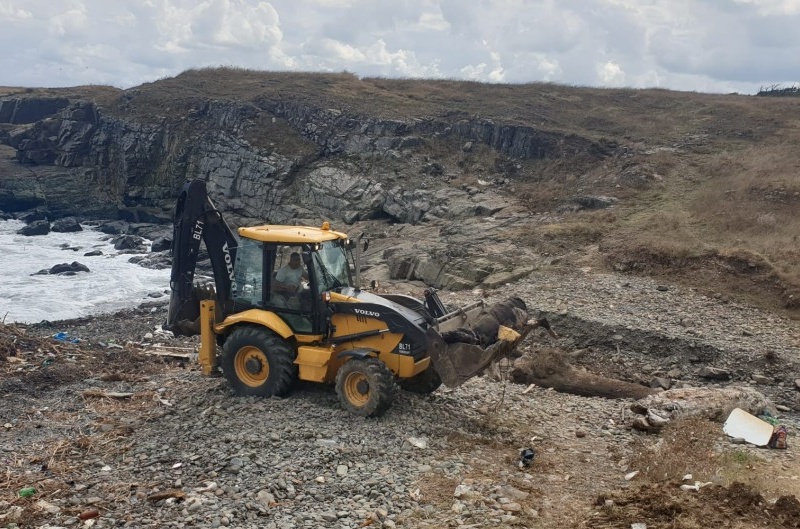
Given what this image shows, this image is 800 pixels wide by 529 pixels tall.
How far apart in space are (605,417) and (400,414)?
2.93 m

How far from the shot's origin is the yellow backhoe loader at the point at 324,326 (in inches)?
319

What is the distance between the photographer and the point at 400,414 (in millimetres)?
8234

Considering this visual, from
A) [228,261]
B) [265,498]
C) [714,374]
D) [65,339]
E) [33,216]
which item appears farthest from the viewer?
[33,216]

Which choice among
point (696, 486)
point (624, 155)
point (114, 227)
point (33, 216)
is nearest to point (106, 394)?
point (696, 486)

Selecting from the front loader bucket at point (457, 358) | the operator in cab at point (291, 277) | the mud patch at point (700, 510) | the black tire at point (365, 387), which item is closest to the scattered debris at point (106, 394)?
the operator in cab at point (291, 277)

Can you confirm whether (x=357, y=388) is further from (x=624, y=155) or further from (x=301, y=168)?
(x=301, y=168)

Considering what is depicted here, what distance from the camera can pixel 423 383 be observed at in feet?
29.6

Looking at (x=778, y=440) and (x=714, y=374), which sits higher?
(x=778, y=440)

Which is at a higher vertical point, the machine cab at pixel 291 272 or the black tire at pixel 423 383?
the machine cab at pixel 291 272

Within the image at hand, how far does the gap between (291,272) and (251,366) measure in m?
1.39

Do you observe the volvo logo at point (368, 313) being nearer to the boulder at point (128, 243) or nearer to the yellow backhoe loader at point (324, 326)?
the yellow backhoe loader at point (324, 326)

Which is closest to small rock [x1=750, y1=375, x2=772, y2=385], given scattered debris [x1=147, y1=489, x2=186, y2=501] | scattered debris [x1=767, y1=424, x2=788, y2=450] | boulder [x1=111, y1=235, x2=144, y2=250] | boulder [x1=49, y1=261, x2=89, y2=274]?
scattered debris [x1=767, y1=424, x2=788, y2=450]

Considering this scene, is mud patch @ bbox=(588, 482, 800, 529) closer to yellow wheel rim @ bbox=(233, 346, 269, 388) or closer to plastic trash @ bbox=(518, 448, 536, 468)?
plastic trash @ bbox=(518, 448, 536, 468)

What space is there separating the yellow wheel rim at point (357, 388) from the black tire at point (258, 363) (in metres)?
0.86
